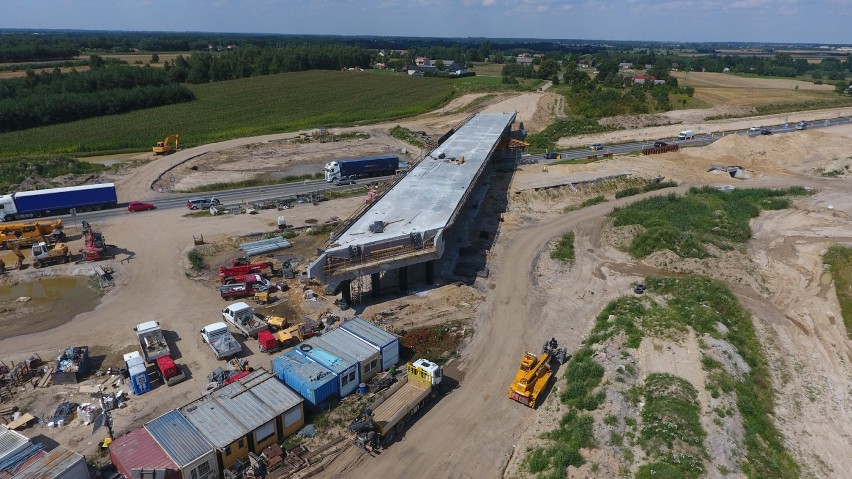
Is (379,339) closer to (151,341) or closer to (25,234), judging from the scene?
(151,341)

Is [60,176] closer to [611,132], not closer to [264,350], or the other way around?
[264,350]

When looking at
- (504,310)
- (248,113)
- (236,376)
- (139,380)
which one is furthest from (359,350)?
(248,113)

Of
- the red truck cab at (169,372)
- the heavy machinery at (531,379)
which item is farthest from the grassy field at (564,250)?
the red truck cab at (169,372)

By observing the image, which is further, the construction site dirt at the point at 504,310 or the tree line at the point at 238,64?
the tree line at the point at 238,64

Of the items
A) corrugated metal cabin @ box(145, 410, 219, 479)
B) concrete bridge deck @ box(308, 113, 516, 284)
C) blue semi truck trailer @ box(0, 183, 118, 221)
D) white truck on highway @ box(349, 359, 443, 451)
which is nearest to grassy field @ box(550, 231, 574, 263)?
concrete bridge deck @ box(308, 113, 516, 284)

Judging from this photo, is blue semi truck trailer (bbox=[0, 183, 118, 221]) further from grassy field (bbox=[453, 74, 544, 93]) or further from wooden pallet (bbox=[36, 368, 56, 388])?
grassy field (bbox=[453, 74, 544, 93])

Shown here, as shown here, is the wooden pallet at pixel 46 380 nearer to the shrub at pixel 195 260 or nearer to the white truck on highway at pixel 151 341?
the white truck on highway at pixel 151 341
